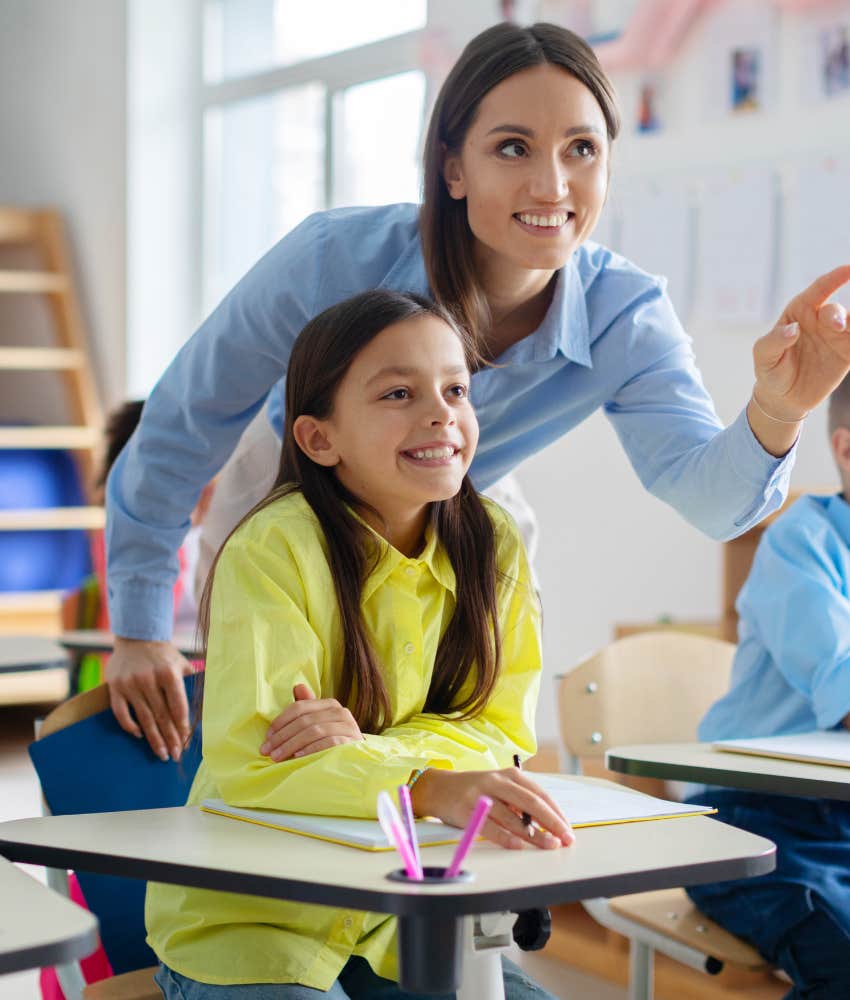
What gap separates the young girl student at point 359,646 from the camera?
1216 millimetres

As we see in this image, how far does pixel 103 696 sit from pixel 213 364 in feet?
1.38

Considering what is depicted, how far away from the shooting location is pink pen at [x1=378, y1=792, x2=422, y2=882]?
98 cm

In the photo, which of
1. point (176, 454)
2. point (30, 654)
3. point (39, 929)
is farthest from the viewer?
point (30, 654)

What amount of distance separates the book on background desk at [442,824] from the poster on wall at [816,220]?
2060 millimetres

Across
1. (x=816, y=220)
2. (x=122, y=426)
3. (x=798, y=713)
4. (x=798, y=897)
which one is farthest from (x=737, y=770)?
(x=122, y=426)

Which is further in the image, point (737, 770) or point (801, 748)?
point (801, 748)

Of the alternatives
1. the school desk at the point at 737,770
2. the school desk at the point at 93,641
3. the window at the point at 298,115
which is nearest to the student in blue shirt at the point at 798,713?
the school desk at the point at 737,770

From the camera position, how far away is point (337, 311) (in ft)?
4.99

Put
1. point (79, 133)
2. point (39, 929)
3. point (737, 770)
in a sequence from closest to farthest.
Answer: point (39, 929) < point (737, 770) < point (79, 133)

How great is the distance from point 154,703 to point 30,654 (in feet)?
6.19

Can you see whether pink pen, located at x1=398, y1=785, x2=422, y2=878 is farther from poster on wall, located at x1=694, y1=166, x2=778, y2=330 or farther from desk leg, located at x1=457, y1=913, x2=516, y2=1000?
poster on wall, located at x1=694, y1=166, x2=778, y2=330

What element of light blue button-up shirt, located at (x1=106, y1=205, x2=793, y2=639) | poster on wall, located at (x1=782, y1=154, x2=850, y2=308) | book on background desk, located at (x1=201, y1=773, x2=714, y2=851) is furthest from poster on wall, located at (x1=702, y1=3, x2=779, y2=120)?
book on background desk, located at (x1=201, y1=773, x2=714, y2=851)

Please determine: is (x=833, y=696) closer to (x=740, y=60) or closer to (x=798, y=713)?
(x=798, y=713)

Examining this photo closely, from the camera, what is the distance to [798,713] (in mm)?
2014
